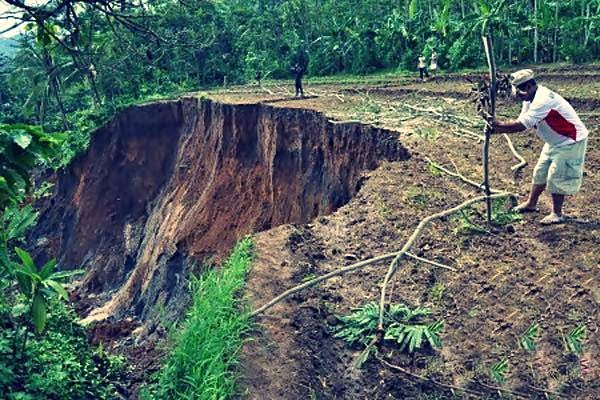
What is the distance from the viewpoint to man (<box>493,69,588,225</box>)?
649 centimetres

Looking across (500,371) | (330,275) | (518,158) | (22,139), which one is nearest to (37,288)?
(22,139)

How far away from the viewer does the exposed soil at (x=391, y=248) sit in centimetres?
550

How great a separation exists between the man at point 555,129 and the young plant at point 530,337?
1708 mm

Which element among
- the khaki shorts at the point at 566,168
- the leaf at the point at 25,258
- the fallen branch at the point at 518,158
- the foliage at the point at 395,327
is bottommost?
the foliage at the point at 395,327

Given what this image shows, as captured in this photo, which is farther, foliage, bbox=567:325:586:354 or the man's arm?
the man's arm

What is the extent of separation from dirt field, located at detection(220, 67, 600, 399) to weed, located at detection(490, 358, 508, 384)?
38 millimetres

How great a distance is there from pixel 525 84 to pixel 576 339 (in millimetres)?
2612

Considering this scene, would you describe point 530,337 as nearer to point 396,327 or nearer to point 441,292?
point 441,292

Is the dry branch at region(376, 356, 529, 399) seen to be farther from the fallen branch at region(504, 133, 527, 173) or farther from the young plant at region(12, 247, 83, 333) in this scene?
the fallen branch at region(504, 133, 527, 173)

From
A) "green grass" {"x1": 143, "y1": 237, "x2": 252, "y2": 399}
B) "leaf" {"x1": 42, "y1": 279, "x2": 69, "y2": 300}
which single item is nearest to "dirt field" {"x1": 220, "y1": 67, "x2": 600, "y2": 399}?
"green grass" {"x1": 143, "y1": 237, "x2": 252, "y2": 399}

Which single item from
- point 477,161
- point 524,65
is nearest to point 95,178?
point 524,65

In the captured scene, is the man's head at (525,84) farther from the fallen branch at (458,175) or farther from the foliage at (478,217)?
the fallen branch at (458,175)

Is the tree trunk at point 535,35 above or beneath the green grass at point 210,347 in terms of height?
above

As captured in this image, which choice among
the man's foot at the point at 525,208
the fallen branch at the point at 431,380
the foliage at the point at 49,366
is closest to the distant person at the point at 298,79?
the foliage at the point at 49,366
